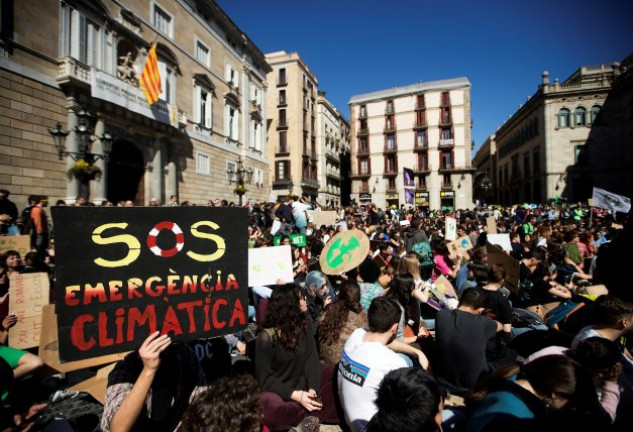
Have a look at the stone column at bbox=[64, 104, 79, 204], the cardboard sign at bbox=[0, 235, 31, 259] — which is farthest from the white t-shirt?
the stone column at bbox=[64, 104, 79, 204]

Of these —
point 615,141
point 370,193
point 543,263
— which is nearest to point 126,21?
point 543,263

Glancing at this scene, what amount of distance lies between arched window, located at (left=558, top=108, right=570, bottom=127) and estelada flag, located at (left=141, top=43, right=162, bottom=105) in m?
39.1

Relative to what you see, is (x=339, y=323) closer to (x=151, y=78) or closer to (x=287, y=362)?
(x=287, y=362)

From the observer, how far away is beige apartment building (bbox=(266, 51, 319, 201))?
35281mm

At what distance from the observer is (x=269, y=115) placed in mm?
36375

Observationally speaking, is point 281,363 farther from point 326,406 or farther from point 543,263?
point 543,263

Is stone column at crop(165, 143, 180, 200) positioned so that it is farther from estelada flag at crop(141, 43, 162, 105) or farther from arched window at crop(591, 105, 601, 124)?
arched window at crop(591, 105, 601, 124)

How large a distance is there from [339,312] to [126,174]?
1620 cm

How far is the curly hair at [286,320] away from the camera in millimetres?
2688

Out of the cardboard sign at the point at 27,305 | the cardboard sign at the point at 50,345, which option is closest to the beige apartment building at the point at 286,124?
the cardboard sign at the point at 27,305

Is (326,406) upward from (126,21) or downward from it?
downward

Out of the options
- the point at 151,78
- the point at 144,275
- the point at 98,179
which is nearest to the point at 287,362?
the point at 144,275

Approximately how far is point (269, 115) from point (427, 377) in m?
37.6

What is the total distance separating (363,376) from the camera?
7.56ft
